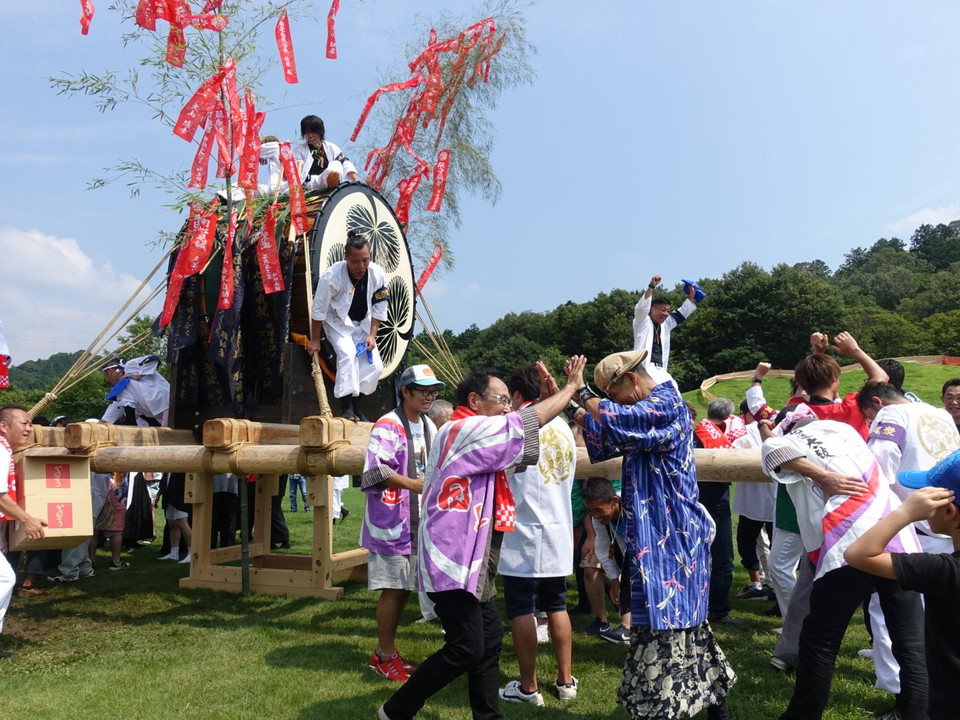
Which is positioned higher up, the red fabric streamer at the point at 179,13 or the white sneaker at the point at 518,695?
the red fabric streamer at the point at 179,13

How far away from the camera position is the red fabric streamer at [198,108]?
6461 mm

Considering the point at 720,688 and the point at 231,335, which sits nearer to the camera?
the point at 720,688

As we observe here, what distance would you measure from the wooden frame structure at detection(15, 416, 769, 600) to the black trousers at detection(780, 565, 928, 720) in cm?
123

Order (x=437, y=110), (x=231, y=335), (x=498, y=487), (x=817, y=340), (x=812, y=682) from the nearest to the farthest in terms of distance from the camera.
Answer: (x=812, y=682), (x=498, y=487), (x=817, y=340), (x=231, y=335), (x=437, y=110)

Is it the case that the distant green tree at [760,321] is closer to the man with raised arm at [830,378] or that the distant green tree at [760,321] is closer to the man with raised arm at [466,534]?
the man with raised arm at [830,378]

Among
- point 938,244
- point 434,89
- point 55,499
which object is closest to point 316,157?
point 55,499

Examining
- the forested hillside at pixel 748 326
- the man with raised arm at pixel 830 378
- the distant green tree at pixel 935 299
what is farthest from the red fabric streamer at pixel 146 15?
the distant green tree at pixel 935 299

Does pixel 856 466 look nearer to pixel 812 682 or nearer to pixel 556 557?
pixel 812 682

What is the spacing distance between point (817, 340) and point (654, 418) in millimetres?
2020

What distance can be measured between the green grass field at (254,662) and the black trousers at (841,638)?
1.80 feet

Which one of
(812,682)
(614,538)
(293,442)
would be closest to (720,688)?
(812,682)

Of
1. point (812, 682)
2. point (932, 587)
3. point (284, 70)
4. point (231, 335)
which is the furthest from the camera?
point (284, 70)

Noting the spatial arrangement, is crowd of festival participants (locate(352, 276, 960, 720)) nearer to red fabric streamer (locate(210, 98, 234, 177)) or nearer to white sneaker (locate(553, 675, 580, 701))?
white sneaker (locate(553, 675, 580, 701))

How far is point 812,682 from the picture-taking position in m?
3.32
